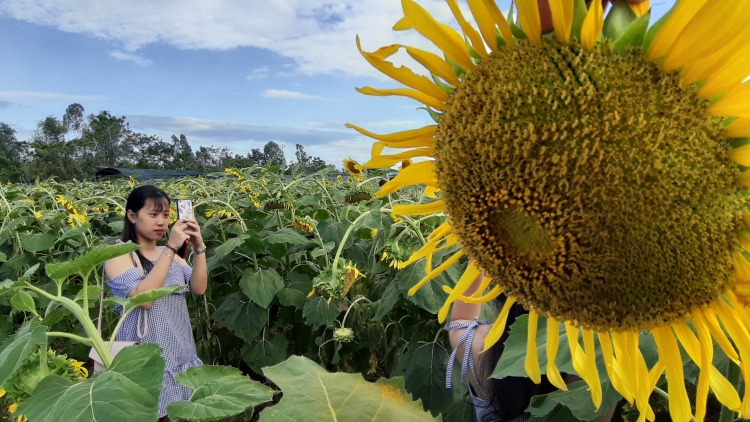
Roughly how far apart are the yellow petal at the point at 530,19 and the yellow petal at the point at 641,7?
0.28 feet

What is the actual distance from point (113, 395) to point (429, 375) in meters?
1.66

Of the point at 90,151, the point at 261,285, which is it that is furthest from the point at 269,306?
the point at 90,151

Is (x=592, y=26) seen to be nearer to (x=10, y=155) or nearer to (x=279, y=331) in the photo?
(x=279, y=331)

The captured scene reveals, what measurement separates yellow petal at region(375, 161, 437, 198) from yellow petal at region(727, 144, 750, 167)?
290 millimetres

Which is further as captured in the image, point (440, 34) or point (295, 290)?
point (295, 290)

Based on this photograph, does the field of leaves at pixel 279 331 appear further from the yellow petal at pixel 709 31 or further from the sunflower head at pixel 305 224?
the yellow petal at pixel 709 31

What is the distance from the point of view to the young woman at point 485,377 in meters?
1.49

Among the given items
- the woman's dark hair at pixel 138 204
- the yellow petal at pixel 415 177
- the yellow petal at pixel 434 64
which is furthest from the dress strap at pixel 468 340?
the woman's dark hair at pixel 138 204

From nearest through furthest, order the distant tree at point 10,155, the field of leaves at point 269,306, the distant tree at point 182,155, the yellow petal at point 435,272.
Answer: the yellow petal at point 435,272 → the field of leaves at point 269,306 → the distant tree at point 10,155 → the distant tree at point 182,155

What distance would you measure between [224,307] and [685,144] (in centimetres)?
327

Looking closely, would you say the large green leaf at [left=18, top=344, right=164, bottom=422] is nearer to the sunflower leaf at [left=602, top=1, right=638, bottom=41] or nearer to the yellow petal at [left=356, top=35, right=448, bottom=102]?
the yellow petal at [left=356, top=35, right=448, bottom=102]

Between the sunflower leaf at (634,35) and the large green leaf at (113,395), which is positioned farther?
the large green leaf at (113,395)

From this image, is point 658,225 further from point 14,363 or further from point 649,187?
point 14,363

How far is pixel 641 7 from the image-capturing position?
0.50 metres
